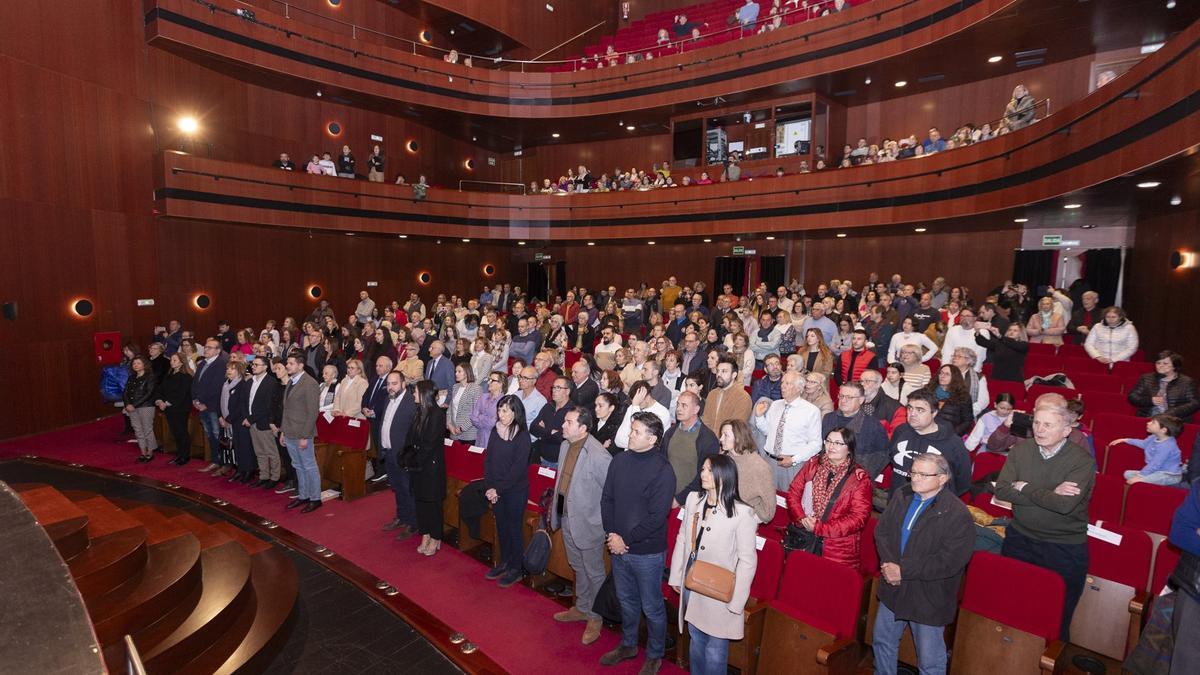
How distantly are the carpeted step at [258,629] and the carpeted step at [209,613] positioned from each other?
0.06 meters

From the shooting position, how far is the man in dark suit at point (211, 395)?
291 inches

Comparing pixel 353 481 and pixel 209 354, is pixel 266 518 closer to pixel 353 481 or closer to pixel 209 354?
pixel 353 481

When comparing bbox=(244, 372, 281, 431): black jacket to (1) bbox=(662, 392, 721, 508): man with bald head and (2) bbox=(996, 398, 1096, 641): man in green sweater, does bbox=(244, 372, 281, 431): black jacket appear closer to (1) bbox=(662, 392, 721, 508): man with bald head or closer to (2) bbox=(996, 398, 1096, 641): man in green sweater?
(1) bbox=(662, 392, 721, 508): man with bald head

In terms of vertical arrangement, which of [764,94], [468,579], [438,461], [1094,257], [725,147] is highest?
[764,94]

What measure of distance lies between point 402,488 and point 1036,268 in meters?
12.4

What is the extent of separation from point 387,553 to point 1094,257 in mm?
12121

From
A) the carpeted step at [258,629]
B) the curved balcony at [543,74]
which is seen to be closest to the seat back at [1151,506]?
the carpeted step at [258,629]

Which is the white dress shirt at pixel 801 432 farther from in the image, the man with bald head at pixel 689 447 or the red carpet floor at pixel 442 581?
Result: the red carpet floor at pixel 442 581

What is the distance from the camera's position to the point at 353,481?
6.42m

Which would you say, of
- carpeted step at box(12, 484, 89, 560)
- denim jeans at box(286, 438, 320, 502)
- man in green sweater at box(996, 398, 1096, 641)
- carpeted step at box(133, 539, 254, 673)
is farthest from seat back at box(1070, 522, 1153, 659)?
denim jeans at box(286, 438, 320, 502)

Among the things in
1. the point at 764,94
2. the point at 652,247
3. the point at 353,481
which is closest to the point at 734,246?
the point at 652,247

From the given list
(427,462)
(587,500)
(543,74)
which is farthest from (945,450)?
(543,74)

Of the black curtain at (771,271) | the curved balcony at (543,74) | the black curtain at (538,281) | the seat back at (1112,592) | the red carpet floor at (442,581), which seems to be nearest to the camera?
the seat back at (1112,592)

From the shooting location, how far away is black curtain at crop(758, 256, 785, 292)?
15.6 m
